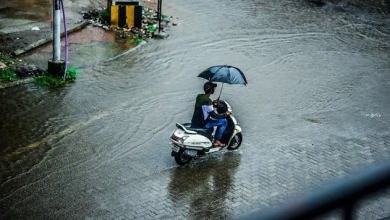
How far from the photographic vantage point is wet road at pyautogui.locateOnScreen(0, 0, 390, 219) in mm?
8594

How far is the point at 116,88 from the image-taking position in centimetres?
1339

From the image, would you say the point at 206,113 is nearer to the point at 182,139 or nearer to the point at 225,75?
the point at 182,139

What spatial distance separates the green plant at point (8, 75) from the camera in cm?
1333

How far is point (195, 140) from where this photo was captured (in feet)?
31.2

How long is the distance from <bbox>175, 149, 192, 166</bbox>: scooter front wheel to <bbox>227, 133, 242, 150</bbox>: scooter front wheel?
38.9 inches

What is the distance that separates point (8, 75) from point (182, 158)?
606 cm

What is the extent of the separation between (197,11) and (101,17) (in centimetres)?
439

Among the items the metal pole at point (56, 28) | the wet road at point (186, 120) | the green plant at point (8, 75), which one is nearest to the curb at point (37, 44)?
the green plant at point (8, 75)

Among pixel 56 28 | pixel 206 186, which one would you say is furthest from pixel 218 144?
pixel 56 28

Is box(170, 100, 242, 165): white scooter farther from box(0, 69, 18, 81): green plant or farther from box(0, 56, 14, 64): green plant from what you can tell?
box(0, 56, 14, 64): green plant

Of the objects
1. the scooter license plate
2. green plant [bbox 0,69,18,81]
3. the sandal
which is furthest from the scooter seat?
green plant [bbox 0,69,18,81]

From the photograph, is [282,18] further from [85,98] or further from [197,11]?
[85,98]

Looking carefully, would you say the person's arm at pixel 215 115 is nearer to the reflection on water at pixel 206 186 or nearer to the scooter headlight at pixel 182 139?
the scooter headlight at pixel 182 139

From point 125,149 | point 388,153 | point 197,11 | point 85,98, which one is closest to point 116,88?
point 85,98
